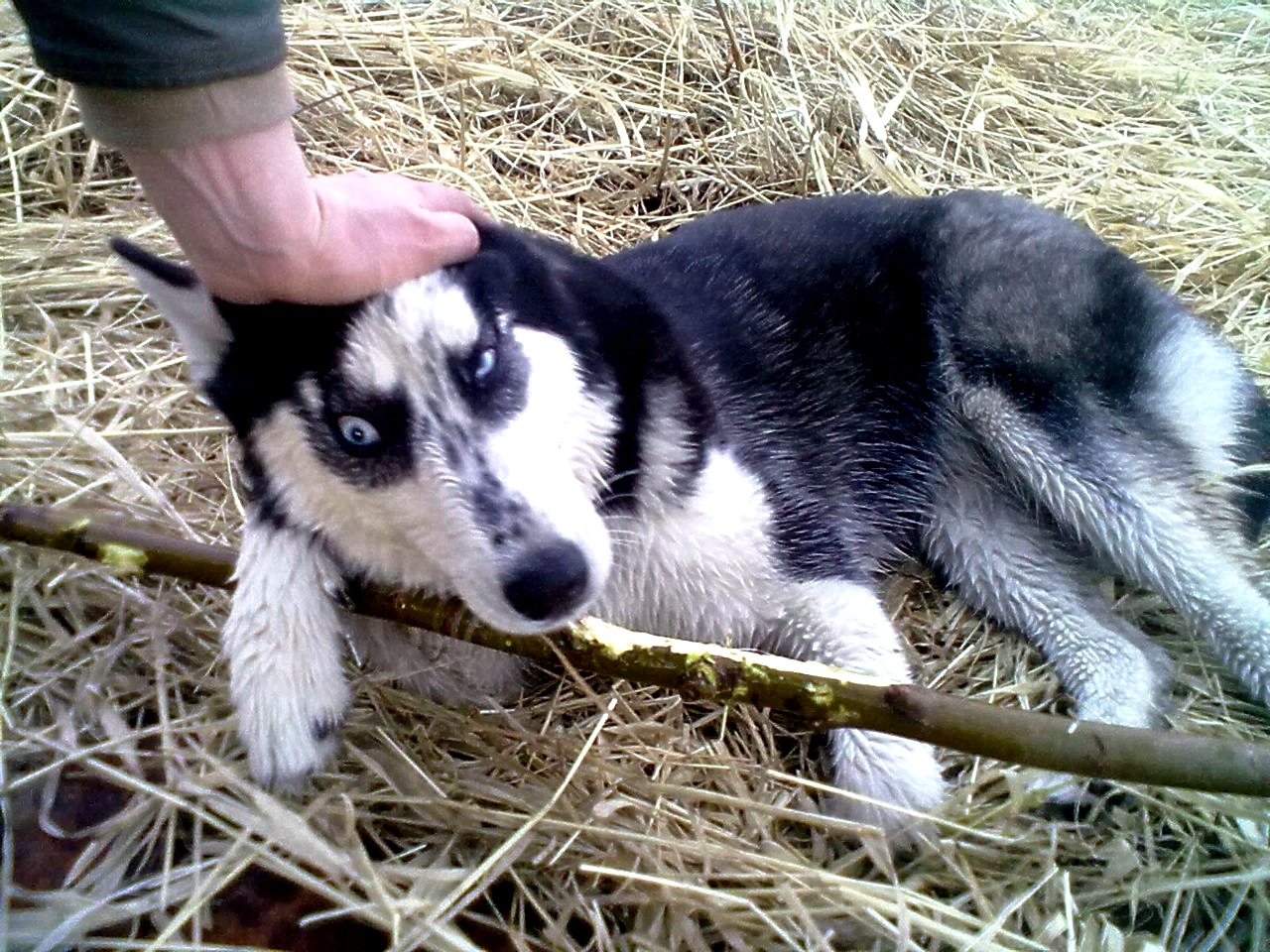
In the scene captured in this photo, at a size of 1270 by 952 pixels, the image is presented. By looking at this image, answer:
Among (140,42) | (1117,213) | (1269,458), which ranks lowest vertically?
(1269,458)

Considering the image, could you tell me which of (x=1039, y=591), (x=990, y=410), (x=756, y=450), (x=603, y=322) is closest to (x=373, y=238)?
(x=603, y=322)

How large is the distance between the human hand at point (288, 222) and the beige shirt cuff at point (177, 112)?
0.06 ft

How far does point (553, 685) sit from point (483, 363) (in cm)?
93

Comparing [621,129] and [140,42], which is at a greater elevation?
[140,42]

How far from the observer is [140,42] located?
1114 mm

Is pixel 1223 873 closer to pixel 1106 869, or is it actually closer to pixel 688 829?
pixel 1106 869

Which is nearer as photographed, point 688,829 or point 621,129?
point 688,829

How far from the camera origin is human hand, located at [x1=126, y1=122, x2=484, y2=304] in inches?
48.9

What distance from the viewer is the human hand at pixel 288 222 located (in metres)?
1.24

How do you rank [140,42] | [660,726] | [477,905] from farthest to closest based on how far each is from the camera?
[660,726]
[477,905]
[140,42]

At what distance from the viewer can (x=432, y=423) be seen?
5.16 feet

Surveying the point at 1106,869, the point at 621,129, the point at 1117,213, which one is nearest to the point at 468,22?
the point at 621,129

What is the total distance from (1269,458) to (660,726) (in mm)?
1686

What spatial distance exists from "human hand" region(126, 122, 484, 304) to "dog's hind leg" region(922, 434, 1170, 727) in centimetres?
162
